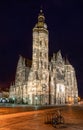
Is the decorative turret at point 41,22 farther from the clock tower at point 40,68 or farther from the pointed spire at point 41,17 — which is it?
the clock tower at point 40,68

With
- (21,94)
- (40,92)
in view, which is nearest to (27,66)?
(21,94)

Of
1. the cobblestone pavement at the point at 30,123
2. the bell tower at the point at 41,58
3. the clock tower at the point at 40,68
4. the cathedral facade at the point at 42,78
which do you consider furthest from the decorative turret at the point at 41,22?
the cobblestone pavement at the point at 30,123

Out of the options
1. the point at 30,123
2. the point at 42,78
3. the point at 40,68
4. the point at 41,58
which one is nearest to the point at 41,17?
the point at 41,58

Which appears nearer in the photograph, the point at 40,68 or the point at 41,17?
the point at 40,68

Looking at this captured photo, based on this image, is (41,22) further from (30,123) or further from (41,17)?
(30,123)

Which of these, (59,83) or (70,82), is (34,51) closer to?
(59,83)

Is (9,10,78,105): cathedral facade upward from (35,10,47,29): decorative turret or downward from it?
downward

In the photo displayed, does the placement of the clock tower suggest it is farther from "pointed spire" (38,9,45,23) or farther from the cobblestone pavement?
the cobblestone pavement

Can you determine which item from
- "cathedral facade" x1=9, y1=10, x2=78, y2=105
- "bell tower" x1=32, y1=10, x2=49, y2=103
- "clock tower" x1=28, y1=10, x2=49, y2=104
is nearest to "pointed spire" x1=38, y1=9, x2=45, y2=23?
"cathedral facade" x1=9, y1=10, x2=78, y2=105

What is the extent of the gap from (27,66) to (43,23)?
25.0 meters

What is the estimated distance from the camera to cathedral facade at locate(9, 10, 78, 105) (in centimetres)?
11931

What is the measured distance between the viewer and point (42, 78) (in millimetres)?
119250

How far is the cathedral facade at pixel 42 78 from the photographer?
119312mm

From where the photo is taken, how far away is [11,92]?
14600cm
